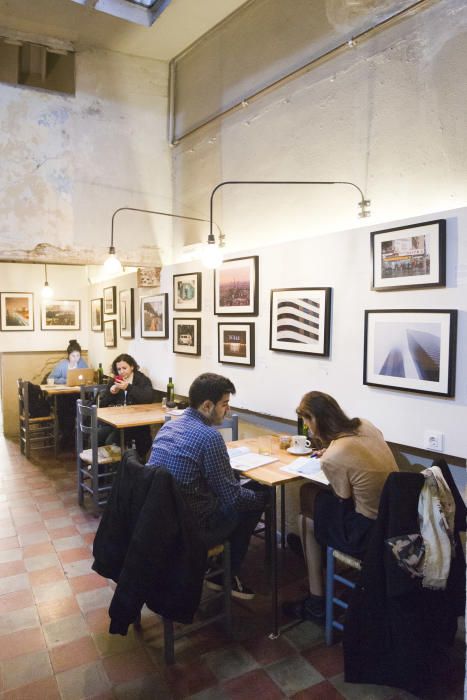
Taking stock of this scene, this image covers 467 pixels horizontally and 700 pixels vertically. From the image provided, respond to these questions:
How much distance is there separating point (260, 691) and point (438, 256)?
7.42 feet

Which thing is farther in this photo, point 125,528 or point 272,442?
point 272,442

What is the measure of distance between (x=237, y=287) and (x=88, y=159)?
1.91 m

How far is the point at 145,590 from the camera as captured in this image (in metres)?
2.10

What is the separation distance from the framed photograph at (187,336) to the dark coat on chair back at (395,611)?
281cm

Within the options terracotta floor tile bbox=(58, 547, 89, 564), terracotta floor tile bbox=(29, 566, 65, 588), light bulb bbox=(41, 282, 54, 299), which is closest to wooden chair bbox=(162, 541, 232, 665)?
terracotta floor tile bbox=(29, 566, 65, 588)

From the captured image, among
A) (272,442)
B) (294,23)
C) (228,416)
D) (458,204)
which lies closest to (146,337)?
(228,416)

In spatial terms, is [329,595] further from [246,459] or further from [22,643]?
[22,643]

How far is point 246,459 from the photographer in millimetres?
3012

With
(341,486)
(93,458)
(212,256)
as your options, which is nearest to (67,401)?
(93,458)

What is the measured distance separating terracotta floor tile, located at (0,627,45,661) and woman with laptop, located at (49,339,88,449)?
390 cm

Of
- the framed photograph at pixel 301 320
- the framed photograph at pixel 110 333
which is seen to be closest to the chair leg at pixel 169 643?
the framed photograph at pixel 301 320

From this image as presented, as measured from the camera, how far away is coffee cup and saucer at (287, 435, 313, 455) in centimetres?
315

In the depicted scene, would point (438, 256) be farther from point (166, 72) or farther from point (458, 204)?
point (166, 72)

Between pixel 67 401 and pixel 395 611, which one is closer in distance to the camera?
pixel 395 611
